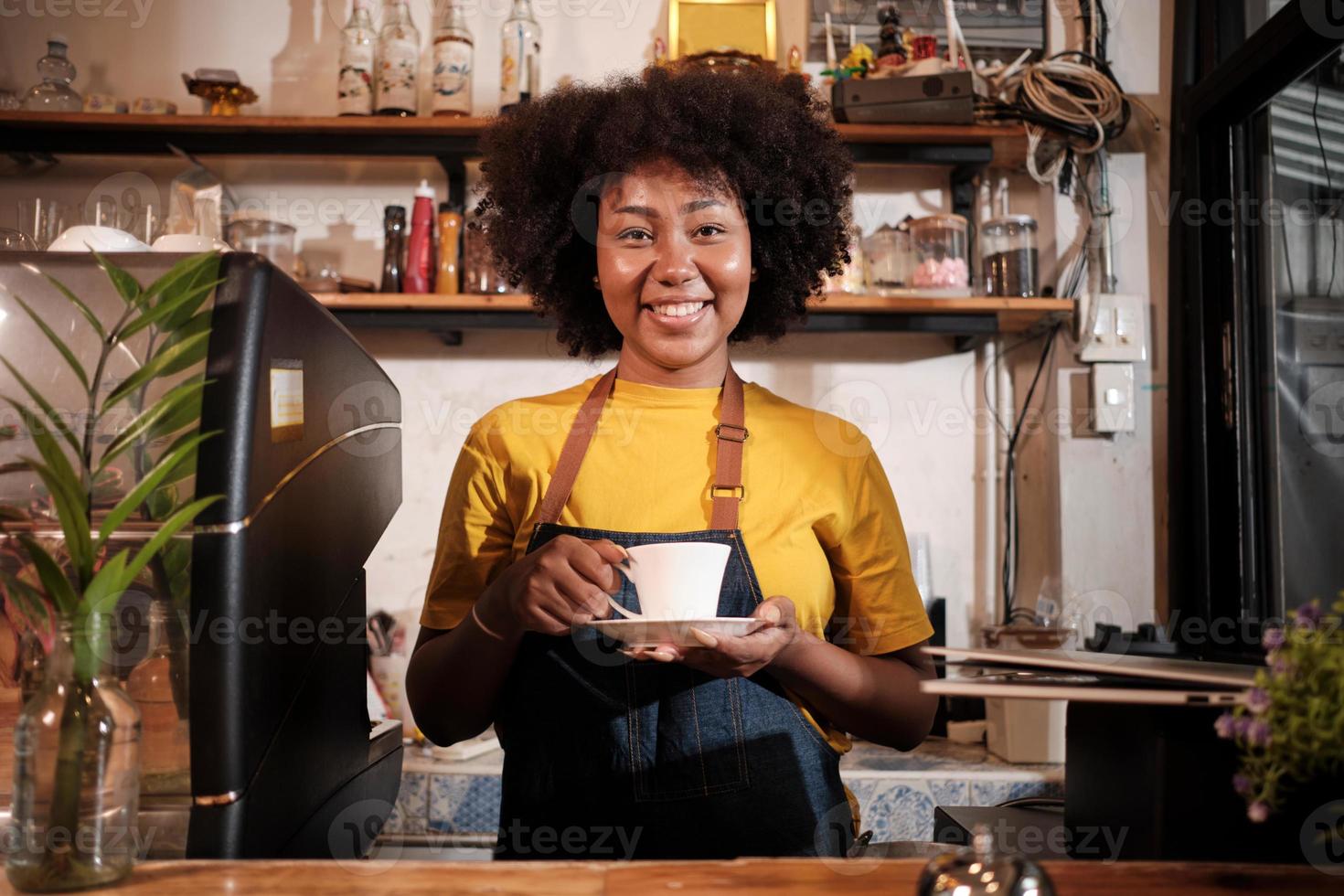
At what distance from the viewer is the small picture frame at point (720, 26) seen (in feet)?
8.95

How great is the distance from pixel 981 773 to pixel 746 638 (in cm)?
148

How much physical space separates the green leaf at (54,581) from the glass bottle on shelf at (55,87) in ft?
7.37

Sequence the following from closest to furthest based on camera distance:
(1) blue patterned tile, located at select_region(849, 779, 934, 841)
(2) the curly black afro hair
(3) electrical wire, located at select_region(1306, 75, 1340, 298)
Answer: (2) the curly black afro hair → (3) electrical wire, located at select_region(1306, 75, 1340, 298) → (1) blue patterned tile, located at select_region(849, 779, 934, 841)

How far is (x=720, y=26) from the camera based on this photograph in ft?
9.04

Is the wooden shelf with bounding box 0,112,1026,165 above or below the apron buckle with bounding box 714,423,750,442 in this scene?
above

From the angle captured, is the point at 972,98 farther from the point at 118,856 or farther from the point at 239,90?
the point at 118,856

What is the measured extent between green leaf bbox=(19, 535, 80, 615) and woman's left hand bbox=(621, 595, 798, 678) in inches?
17.9

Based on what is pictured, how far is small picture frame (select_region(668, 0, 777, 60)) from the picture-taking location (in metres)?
2.73

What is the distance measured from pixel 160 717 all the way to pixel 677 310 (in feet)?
2.40

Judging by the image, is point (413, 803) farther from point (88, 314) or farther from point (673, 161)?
point (88, 314)

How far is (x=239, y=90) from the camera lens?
2.66m

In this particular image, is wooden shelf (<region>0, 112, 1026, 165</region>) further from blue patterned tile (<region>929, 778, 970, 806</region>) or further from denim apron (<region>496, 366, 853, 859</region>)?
denim apron (<region>496, 366, 853, 859</region>)

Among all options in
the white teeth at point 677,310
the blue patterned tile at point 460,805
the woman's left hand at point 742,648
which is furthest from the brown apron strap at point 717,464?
the blue patterned tile at point 460,805

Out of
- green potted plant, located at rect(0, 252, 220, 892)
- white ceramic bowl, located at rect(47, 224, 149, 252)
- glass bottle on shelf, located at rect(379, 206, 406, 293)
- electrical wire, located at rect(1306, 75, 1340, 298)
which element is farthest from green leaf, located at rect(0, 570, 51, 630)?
electrical wire, located at rect(1306, 75, 1340, 298)
